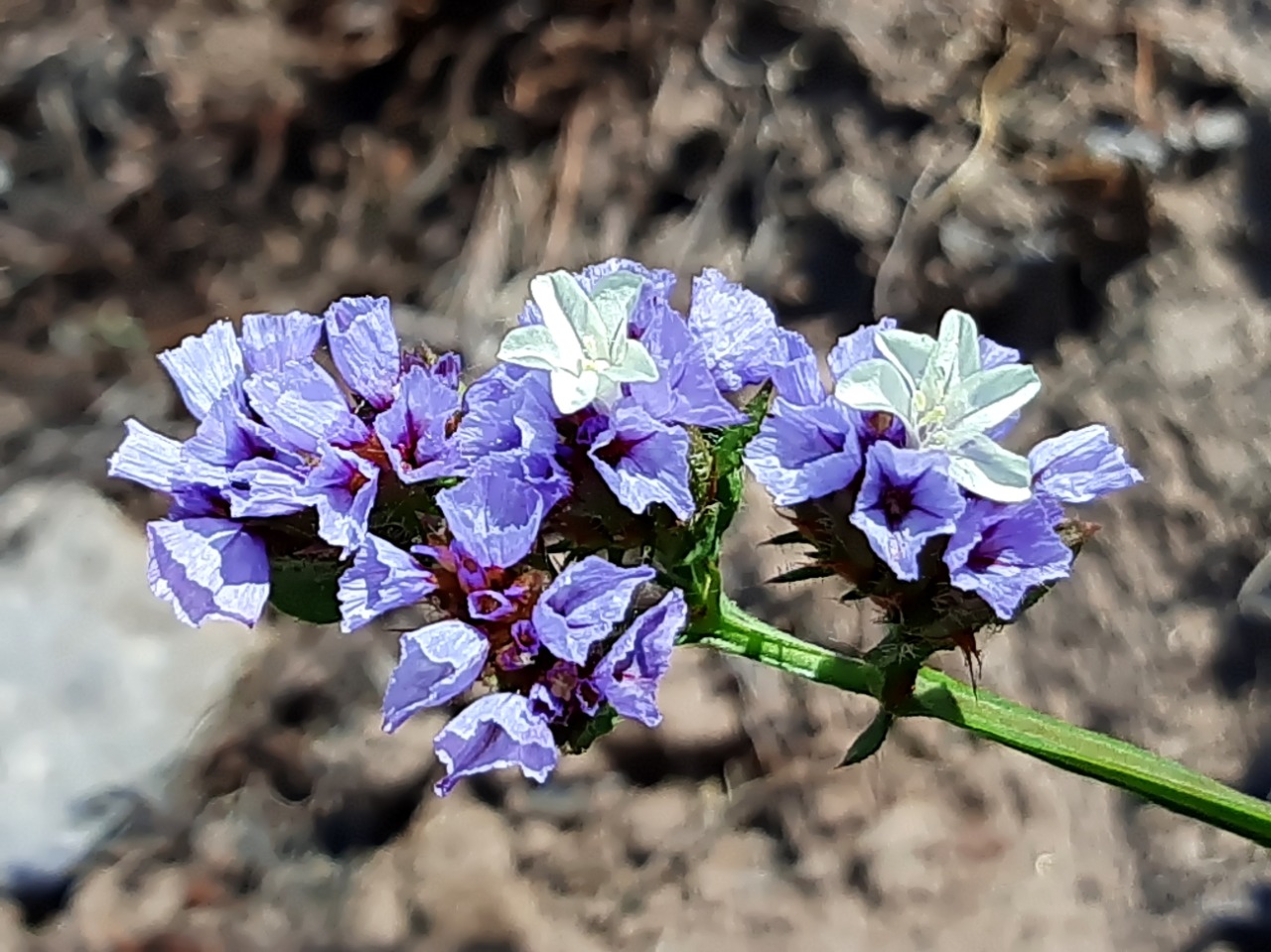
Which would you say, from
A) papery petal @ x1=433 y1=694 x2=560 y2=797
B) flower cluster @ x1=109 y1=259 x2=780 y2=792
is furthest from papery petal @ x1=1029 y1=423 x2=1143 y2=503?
papery petal @ x1=433 y1=694 x2=560 y2=797

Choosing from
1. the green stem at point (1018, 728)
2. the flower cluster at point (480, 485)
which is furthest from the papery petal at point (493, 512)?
the green stem at point (1018, 728)

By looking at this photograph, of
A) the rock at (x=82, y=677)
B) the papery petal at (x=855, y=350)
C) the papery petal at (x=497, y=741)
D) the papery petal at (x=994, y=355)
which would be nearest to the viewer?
the papery petal at (x=497, y=741)

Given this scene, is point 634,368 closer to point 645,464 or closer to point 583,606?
point 645,464

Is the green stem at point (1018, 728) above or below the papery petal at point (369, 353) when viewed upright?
below

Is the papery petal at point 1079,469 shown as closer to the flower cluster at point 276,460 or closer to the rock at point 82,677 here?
the flower cluster at point 276,460

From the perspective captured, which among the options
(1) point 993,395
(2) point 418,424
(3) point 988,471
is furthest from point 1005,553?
(2) point 418,424

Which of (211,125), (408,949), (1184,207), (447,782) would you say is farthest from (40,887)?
(1184,207)
